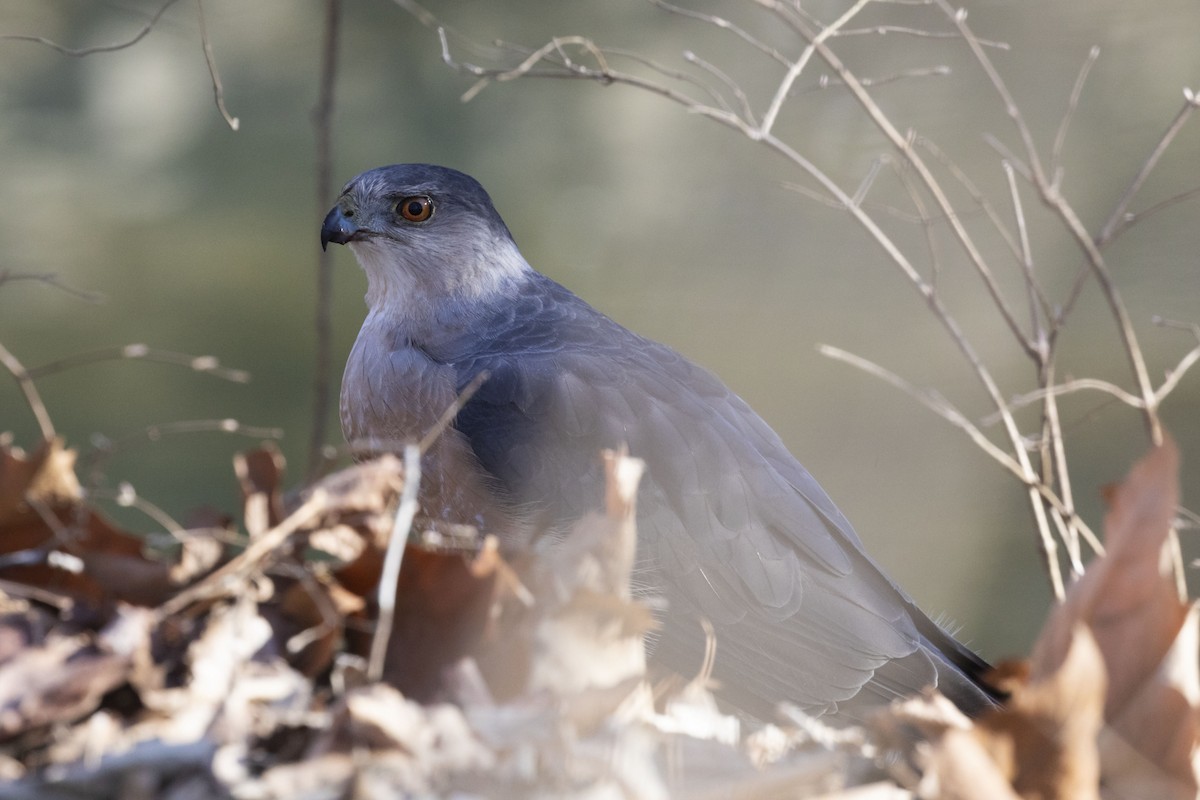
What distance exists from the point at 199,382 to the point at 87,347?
12.5 inches

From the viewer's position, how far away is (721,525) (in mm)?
1600

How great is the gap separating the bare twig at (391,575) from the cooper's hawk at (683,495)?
657 mm

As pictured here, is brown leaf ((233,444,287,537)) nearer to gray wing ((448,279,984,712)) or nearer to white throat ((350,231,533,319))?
gray wing ((448,279,984,712))

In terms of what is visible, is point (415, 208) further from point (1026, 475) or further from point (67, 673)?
point (67, 673)

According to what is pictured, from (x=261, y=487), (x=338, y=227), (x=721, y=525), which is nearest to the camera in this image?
(x=261, y=487)

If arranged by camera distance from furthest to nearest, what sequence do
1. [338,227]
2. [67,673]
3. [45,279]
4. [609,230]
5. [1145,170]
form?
[609,230], [338,227], [1145,170], [45,279], [67,673]

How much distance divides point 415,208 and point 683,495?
0.75 meters

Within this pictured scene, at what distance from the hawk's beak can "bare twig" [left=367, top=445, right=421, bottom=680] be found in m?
1.18

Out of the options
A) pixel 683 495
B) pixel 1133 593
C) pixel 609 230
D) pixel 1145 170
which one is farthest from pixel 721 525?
pixel 609 230

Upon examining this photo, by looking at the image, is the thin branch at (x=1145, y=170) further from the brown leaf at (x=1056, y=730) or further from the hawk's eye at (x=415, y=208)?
the hawk's eye at (x=415, y=208)

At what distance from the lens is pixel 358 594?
33.2 inches

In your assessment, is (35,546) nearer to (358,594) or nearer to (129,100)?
(358,594)

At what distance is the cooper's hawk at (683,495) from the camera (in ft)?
5.07

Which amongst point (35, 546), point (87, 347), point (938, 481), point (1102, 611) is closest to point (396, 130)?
point (87, 347)
